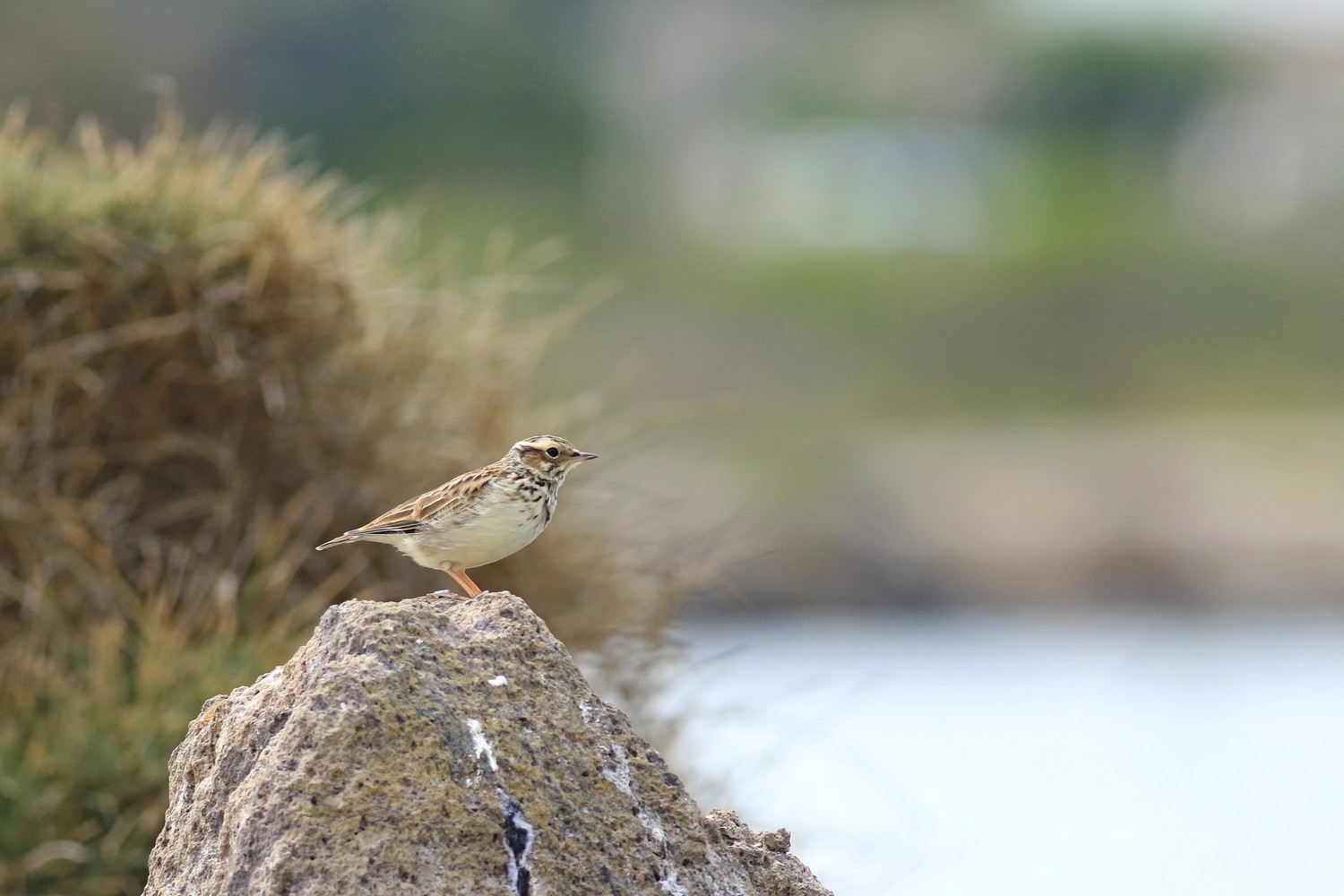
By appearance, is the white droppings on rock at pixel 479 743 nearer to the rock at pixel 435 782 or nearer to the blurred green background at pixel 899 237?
the rock at pixel 435 782

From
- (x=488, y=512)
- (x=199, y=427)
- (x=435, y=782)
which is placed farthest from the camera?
(x=199, y=427)

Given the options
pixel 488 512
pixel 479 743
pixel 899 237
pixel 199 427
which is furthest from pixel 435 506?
pixel 899 237

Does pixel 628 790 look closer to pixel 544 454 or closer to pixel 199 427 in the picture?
pixel 544 454

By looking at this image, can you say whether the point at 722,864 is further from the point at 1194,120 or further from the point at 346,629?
the point at 1194,120

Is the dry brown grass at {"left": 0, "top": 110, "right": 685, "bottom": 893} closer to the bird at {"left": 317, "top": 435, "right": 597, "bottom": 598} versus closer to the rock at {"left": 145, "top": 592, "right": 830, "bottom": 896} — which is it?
the bird at {"left": 317, "top": 435, "right": 597, "bottom": 598}

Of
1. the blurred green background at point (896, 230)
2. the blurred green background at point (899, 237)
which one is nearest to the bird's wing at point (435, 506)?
the blurred green background at point (899, 237)

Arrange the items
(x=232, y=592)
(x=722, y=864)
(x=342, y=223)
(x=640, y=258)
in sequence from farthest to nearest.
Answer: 1. (x=640, y=258)
2. (x=342, y=223)
3. (x=232, y=592)
4. (x=722, y=864)

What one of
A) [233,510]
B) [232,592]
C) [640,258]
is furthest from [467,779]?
[640,258]
